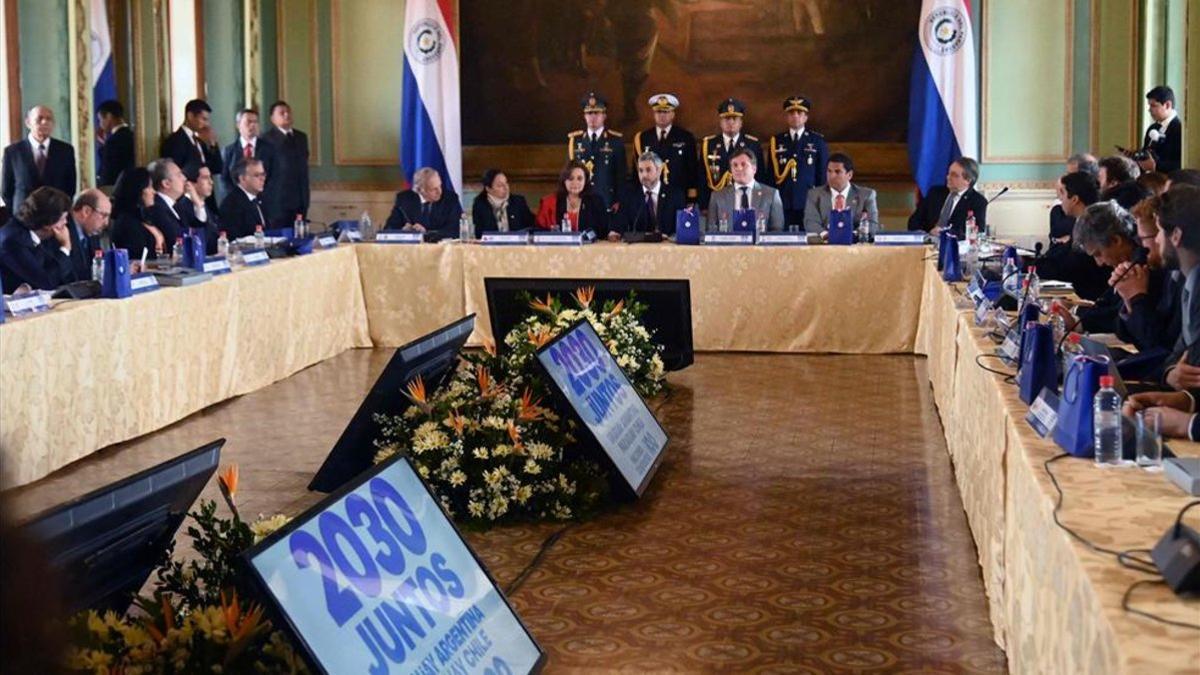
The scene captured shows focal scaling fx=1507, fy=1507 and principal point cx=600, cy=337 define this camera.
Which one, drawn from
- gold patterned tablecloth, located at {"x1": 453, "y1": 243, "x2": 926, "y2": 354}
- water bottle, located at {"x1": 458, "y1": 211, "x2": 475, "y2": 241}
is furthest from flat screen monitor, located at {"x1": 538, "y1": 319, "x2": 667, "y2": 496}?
water bottle, located at {"x1": 458, "y1": 211, "x2": 475, "y2": 241}

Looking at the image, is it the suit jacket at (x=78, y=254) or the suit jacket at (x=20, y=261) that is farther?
the suit jacket at (x=78, y=254)

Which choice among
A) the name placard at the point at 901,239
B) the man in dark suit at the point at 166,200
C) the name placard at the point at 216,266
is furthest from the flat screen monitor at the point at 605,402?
the man in dark suit at the point at 166,200

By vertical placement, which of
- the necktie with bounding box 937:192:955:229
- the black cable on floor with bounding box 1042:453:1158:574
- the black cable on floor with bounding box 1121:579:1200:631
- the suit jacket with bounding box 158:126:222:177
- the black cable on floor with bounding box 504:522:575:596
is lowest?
the black cable on floor with bounding box 504:522:575:596

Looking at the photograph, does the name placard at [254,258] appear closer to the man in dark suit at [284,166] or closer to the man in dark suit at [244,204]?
the man in dark suit at [244,204]

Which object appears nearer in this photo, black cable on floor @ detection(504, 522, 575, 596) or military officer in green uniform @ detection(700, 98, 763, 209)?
black cable on floor @ detection(504, 522, 575, 596)

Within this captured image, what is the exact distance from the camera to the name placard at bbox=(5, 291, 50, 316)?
554 cm

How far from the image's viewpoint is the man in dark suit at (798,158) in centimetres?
1037

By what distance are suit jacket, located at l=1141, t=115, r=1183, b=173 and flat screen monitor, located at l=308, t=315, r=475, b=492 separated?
5.93m

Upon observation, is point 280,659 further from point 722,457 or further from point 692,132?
point 692,132

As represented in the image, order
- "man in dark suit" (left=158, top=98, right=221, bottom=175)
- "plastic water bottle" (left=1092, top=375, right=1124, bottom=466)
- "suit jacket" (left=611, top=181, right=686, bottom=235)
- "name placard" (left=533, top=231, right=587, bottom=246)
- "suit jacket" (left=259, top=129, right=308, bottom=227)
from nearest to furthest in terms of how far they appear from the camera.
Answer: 1. "plastic water bottle" (left=1092, top=375, right=1124, bottom=466)
2. "name placard" (left=533, top=231, right=587, bottom=246)
3. "suit jacket" (left=611, top=181, right=686, bottom=235)
4. "man in dark suit" (left=158, top=98, right=221, bottom=175)
5. "suit jacket" (left=259, top=129, right=308, bottom=227)

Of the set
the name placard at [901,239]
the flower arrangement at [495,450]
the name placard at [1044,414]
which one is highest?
the name placard at [901,239]

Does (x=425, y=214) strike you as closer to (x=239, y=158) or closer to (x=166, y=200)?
(x=166, y=200)

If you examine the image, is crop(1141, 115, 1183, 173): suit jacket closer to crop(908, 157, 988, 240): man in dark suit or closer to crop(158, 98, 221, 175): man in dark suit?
crop(908, 157, 988, 240): man in dark suit

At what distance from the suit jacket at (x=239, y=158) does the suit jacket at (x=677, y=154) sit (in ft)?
8.72
